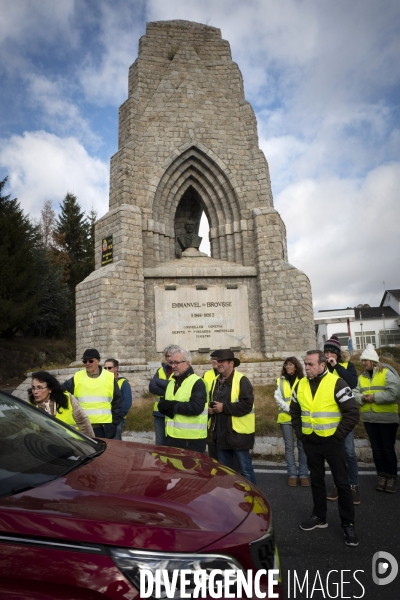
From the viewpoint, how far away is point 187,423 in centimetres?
449

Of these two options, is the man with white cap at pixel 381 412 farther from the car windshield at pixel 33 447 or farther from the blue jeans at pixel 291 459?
the car windshield at pixel 33 447

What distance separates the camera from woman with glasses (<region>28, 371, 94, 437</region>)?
4.08 meters

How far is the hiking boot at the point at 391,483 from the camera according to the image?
4992 millimetres

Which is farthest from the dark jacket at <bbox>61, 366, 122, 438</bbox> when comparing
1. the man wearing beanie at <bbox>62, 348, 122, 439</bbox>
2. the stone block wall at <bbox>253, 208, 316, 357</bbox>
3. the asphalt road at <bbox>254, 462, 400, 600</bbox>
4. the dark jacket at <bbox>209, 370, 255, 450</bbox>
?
the stone block wall at <bbox>253, 208, 316, 357</bbox>

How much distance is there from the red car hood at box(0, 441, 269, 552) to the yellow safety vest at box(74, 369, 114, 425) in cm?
263

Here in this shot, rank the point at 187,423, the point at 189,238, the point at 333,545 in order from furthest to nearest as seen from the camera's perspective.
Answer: the point at 189,238 → the point at 187,423 → the point at 333,545

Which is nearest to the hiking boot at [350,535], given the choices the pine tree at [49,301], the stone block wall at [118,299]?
the stone block wall at [118,299]

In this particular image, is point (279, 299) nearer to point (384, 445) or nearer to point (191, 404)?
point (384, 445)

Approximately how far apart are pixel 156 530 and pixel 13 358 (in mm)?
25625

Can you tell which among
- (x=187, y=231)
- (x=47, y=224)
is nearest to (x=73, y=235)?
(x=47, y=224)

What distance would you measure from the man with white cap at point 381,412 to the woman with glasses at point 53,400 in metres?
3.54

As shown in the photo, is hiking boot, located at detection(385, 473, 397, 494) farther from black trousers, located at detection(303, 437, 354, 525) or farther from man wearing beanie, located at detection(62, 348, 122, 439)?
man wearing beanie, located at detection(62, 348, 122, 439)

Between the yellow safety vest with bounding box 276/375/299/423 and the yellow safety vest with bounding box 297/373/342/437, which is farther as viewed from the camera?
the yellow safety vest with bounding box 276/375/299/423

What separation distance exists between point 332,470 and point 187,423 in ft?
5.05
